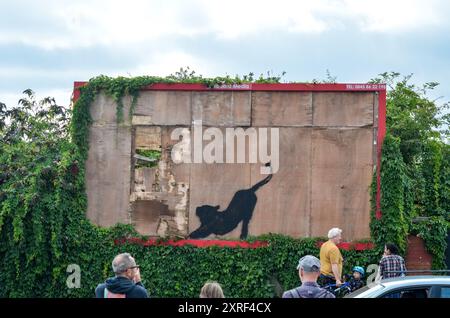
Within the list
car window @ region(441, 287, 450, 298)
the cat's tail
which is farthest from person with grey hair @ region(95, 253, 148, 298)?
the cat's tail

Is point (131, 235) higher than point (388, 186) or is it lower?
lower

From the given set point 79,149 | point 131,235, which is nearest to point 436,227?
point 131,235

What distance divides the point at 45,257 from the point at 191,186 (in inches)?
134

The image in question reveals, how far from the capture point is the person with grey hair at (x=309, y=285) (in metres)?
7.97

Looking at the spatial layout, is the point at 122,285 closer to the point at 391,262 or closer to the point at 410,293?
the point at 410,293

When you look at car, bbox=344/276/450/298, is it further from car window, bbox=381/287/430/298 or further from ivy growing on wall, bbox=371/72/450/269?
ivy growing on wall, bbox=371/72/450/269

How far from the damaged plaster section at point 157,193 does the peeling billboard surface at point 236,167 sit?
2cm

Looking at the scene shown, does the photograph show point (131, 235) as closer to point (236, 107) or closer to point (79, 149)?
point (79, 149)

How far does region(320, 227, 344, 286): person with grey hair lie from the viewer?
13.5 m

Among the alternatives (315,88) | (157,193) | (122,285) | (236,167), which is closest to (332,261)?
(236,167)

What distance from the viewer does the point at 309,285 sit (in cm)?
808

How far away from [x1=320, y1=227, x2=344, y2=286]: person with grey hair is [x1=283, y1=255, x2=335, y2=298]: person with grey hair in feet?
17.5

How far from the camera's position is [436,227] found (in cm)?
1555
